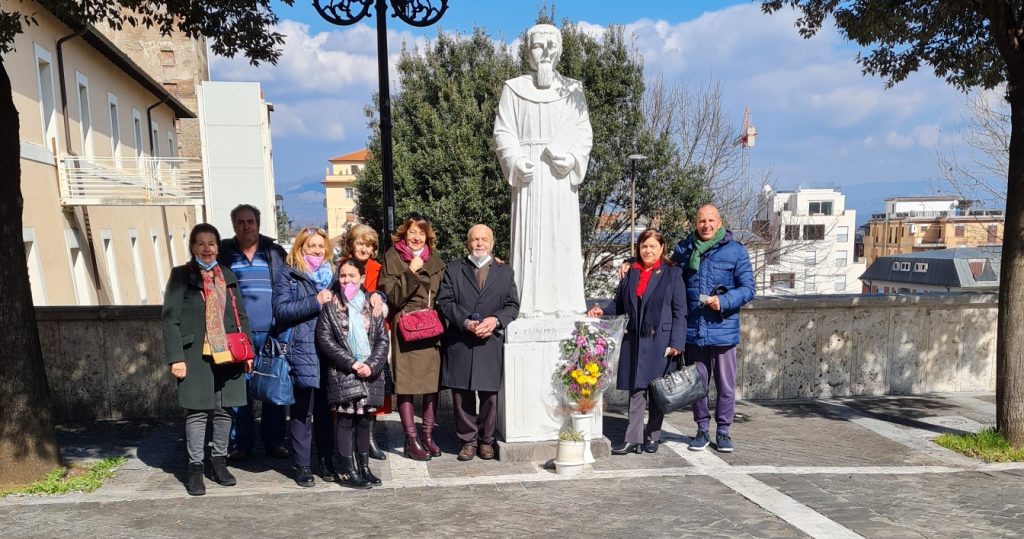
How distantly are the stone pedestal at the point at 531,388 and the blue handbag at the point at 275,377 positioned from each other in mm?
1621

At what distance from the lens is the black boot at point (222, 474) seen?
204 inches

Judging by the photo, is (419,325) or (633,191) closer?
(419,325)

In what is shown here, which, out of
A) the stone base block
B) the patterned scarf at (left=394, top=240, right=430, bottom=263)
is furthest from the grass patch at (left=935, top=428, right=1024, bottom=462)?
the patterned scarf at (left=394, top=240, right=430, bottom=263)

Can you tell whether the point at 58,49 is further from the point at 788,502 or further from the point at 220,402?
the point at 788,502

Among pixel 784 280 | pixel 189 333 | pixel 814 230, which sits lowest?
pixel 784 280

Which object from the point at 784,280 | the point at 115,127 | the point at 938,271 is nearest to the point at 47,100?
the point at 115,127

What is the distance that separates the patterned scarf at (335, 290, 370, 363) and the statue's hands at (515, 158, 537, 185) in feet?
5.18

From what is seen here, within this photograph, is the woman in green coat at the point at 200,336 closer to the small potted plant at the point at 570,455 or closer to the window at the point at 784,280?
the small potted plant at the point at 570,455

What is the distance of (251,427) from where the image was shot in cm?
580

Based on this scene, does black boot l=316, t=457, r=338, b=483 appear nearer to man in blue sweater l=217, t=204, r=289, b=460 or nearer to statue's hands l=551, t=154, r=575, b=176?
man in blue sweater l=217, t=204, r=289, b=460

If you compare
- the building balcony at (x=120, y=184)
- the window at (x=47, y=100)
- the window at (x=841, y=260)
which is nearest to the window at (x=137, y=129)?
the building balcony at (x=120, y=184)

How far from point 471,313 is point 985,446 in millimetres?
4265

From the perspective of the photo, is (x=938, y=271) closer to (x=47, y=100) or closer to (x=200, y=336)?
(x=47, y=100)

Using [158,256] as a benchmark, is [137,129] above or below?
above
